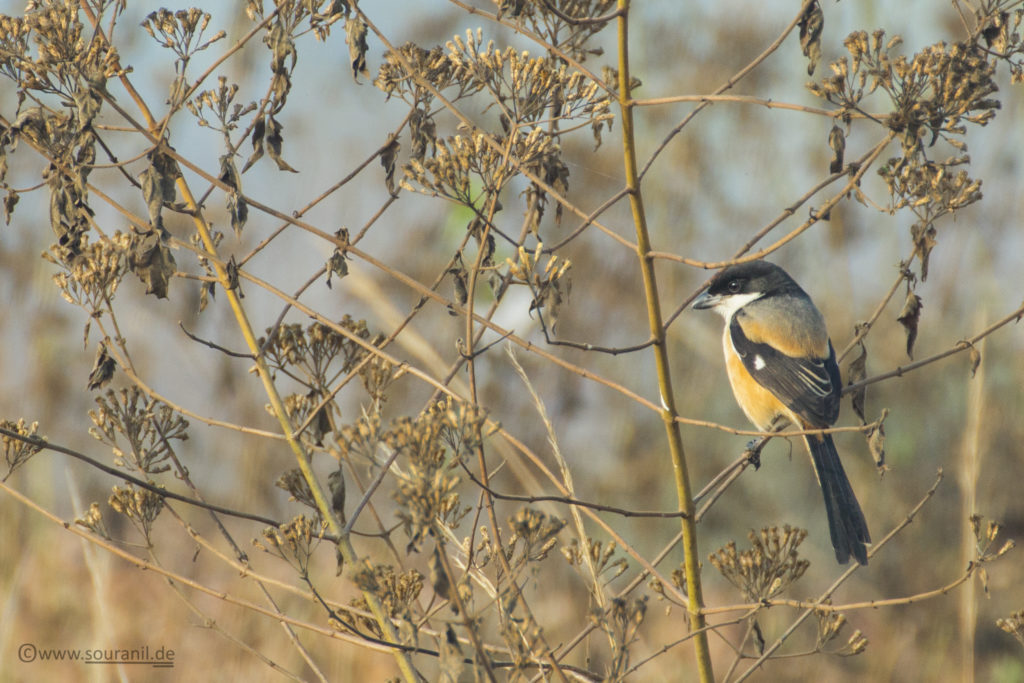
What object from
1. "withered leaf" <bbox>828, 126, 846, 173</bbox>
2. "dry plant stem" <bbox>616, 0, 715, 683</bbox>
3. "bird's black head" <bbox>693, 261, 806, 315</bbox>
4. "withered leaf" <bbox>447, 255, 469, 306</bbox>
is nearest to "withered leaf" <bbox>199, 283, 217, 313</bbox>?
"withered leaf" <bbox>447, 255, 469, 306</bbox>

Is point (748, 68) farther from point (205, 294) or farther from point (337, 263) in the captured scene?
point (205, 294)

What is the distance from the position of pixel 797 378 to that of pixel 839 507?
2.56 ft

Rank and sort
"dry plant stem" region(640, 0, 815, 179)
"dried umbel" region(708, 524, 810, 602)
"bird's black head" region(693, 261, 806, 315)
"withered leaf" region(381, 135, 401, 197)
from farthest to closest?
"bird's black head" region(693, 261, 806, 315), "withered leaf" region(381, 135, 401, 197), "dried umbel" region(708, 524, 810, 602), "dry plant stem" region(640, 0, 815, 179)

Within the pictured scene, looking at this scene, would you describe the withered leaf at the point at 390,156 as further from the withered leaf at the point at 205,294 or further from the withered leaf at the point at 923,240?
the withered leaf at the point at 923,240

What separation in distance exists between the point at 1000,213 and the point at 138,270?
6157 millimetres

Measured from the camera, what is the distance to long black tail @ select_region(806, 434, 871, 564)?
3154 millimetres

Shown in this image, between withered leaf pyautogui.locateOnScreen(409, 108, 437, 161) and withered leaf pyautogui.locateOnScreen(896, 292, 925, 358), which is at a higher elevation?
withered leaf pyautogui.locateOnScreen(409, 108, 437, 161)

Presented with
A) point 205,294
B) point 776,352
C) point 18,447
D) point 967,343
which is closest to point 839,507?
point 776,352

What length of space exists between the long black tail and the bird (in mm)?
12

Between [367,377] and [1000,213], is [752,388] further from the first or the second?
[1000,213]

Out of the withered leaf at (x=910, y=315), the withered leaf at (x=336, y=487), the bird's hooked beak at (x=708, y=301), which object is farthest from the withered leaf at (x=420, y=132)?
the bird's hooked beak at (x=708, y=301)

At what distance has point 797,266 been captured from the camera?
6.65m

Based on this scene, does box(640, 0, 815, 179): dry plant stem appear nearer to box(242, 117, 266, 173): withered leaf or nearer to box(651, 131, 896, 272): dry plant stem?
box(651, 131, 896, 272): dry plant stem

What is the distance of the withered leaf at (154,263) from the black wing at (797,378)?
2710mm
